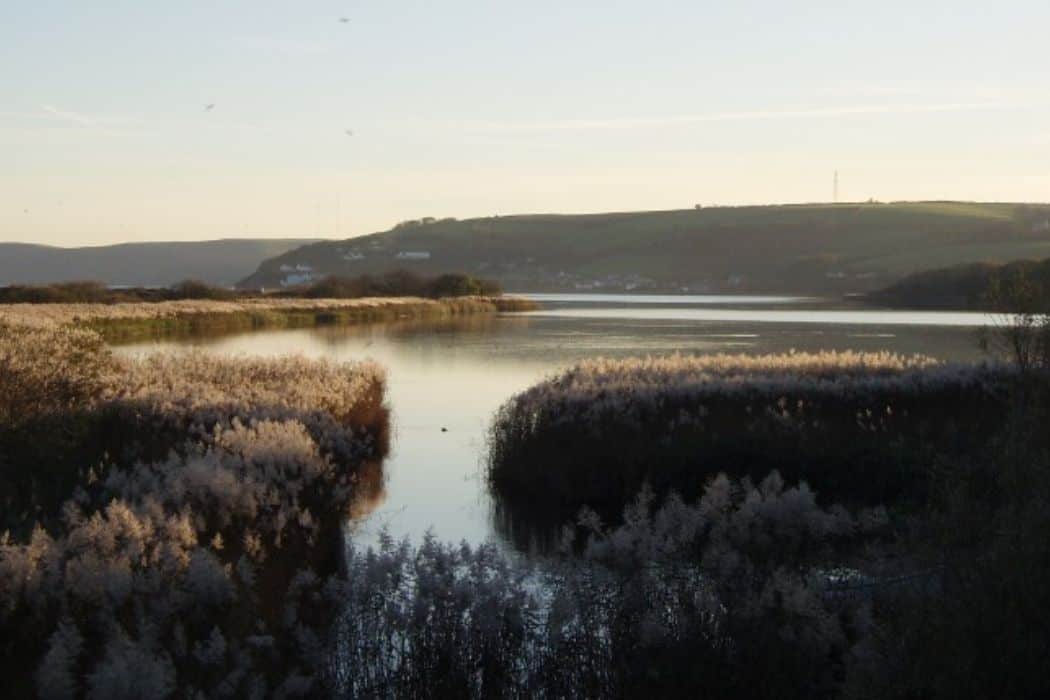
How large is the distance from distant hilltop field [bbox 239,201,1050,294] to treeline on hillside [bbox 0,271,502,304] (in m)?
49.3

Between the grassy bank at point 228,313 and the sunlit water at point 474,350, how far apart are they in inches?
131

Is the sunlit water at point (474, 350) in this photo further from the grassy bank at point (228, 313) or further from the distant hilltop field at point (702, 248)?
the distant hilltop field at point (702, 248)

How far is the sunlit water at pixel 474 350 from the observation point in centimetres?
1641

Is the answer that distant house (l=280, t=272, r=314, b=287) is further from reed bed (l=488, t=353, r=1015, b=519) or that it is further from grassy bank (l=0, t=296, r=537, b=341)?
reed bed (l=488, t=353, r=1015, b=519)

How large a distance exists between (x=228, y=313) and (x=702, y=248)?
369ft

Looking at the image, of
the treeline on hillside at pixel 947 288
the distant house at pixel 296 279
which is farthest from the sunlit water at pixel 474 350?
the distant house at pixel 296 279

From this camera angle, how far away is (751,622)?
25.2ft

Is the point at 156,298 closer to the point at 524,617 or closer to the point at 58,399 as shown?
the point at 58,399

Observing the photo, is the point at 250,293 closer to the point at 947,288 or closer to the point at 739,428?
the point at 947,288

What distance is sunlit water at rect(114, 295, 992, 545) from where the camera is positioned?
53.8ft

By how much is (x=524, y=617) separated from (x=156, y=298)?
65.8m

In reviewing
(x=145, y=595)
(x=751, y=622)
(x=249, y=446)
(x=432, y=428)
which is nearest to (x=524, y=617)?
(x=751, y=622)

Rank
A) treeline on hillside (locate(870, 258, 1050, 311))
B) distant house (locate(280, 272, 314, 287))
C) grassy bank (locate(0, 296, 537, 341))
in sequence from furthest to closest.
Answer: distant house (locate(280, 272, 314, 287)) → treeline on hillside (locate(870, 258, 1050, 311)) → grassy bank (locate(0, 296, 537, 341))

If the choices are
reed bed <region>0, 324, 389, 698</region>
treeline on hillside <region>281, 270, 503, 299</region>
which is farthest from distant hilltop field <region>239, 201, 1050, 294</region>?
reed bed <region>0, 324, 389, 698</region>
